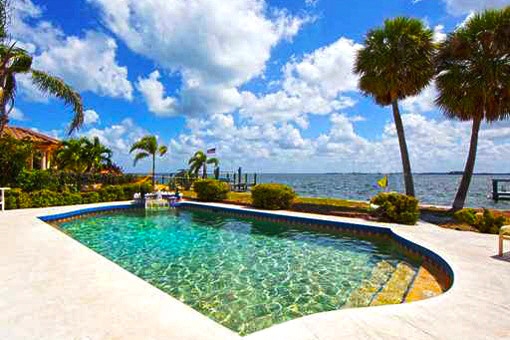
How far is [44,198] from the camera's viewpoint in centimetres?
1279

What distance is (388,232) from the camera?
27.3 feet

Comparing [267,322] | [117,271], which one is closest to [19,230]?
[117,271]

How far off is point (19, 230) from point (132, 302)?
20.8 feet

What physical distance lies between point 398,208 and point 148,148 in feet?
58.4

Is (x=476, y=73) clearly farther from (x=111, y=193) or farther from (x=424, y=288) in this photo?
(x=111, y=193)

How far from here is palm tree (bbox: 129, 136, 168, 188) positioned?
70.1ft

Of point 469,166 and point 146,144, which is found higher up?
point 146,144

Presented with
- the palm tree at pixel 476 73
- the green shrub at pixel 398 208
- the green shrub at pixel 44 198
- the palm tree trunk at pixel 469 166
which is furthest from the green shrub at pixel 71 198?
the palm tree trunk at pixel 469 166

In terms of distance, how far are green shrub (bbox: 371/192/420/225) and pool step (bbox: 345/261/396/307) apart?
3745 millimetres

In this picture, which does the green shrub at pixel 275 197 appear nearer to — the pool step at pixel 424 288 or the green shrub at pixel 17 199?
the pool step at pixel 424 288

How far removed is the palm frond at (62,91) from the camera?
455 inches

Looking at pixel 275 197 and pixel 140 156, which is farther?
pixel 140 156

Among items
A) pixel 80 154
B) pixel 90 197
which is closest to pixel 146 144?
pixel 80 154

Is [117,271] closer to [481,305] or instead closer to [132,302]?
[132,302]
